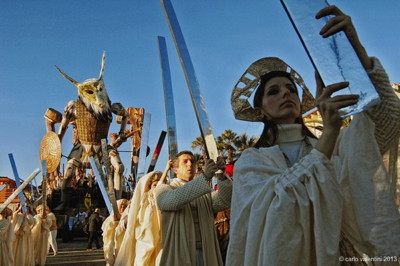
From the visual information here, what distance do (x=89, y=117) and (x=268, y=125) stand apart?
20032mm

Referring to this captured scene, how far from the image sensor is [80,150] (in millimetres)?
21562

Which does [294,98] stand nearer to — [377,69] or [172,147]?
[377,69]

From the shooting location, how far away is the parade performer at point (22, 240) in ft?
41.6

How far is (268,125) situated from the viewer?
2006 mm

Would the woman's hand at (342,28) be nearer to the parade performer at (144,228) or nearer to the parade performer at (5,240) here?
the parade performer at (144,228)

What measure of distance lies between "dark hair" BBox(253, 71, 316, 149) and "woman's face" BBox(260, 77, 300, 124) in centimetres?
3

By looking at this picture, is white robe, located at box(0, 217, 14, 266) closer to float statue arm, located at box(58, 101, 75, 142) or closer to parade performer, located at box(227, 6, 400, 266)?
float statue arm, located at box(58, 101, 75, 142)

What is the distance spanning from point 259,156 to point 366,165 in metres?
A: 0.50

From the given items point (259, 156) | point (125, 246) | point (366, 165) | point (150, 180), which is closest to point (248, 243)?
point (259, 156)

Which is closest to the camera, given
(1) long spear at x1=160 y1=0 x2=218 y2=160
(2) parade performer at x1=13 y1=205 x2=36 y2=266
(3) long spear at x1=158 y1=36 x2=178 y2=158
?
(1) long spear at x1=160 y1=0 x2=218 y2=160

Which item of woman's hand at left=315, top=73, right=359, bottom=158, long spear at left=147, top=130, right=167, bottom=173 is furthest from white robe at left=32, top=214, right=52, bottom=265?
woman's hand at left=315, top=73, right=359, bottom=158

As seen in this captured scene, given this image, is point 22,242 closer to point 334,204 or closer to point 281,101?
point 281,101

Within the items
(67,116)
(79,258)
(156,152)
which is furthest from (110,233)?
(67,116)

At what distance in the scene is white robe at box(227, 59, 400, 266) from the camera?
1356mm
